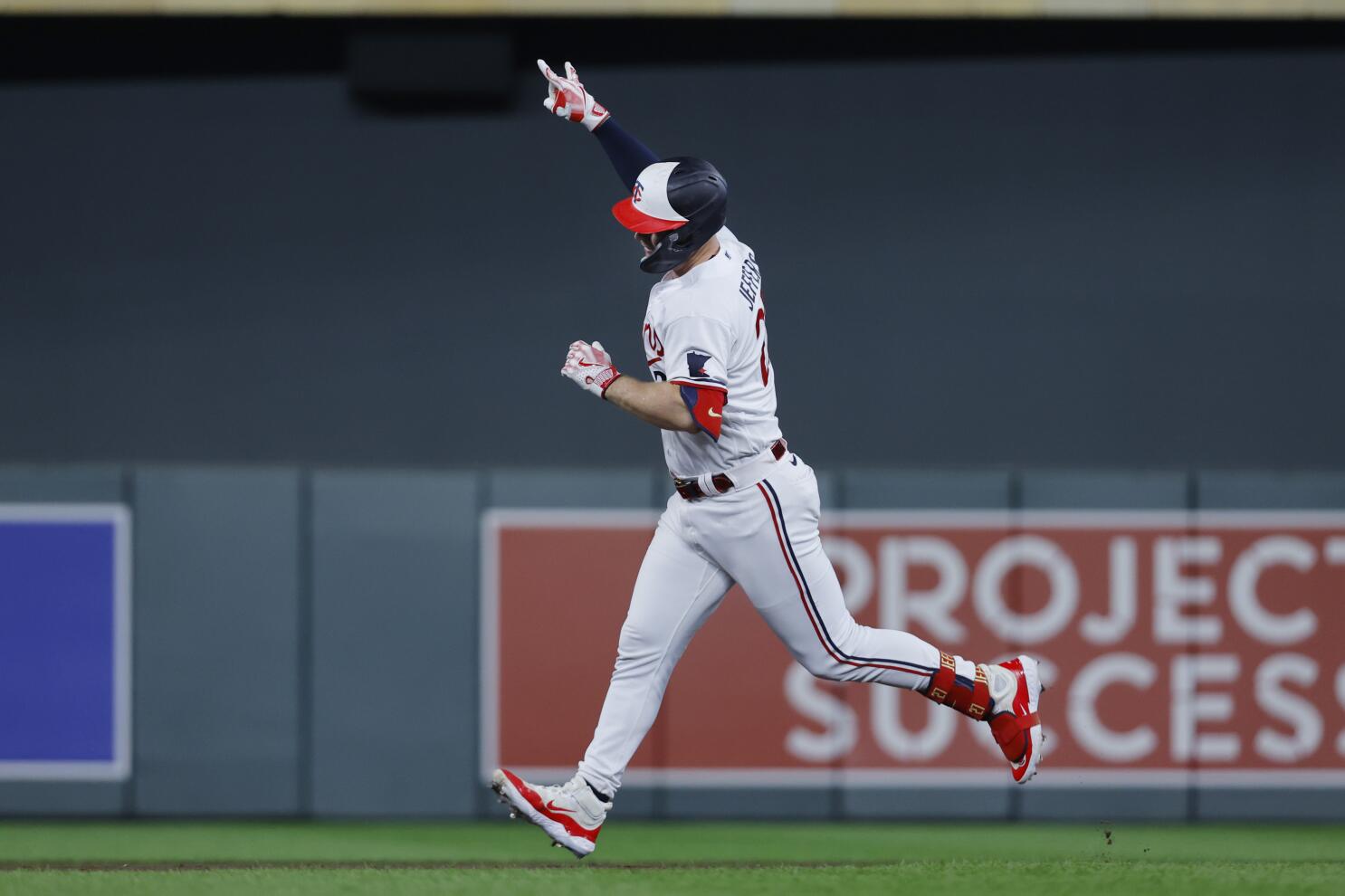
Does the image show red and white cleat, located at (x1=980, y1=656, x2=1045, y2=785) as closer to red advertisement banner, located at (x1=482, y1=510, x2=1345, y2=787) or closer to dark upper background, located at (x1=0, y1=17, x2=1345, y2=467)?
red advertisement banner, located at (x1=482, y1=510, x2=1345, y2=787)

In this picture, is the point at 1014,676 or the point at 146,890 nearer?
the point at 146,890

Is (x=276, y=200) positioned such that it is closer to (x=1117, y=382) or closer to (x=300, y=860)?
(x=300, y=860)

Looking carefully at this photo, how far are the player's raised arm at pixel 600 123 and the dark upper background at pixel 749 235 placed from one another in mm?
2699

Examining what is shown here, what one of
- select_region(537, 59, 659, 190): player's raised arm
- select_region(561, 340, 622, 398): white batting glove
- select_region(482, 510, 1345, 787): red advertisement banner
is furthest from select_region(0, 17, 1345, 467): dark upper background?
select_region(561, 340, 622, 398): white batting glove

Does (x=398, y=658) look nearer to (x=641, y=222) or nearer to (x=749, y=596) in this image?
(x=749, y=596)

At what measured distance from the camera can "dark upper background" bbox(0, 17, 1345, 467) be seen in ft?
23.7

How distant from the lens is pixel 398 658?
663cm

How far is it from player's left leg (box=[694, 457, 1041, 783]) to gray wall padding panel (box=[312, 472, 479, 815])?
263cm

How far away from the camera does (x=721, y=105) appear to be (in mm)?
7270

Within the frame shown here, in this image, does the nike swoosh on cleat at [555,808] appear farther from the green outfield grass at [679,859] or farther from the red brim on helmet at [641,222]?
the red brim on helmet at [641,222]

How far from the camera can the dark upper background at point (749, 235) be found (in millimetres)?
7234

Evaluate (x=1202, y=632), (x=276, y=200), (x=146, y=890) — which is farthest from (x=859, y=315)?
(x=146, y=890)

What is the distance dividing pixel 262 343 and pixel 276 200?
2.08 feet

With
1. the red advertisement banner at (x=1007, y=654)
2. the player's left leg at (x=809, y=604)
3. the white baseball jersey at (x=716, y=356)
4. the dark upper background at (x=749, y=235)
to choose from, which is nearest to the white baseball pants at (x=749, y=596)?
the player's left leg at (x=809, y=604)
